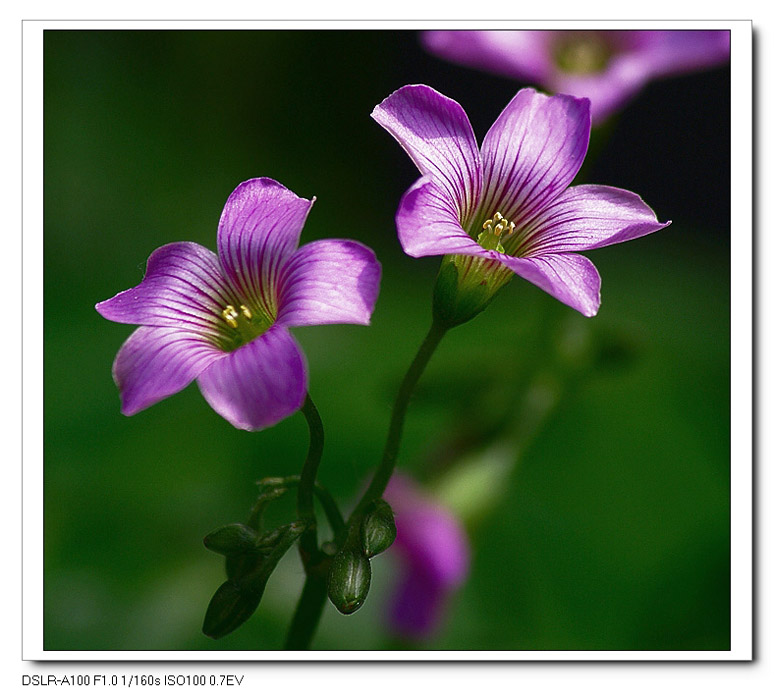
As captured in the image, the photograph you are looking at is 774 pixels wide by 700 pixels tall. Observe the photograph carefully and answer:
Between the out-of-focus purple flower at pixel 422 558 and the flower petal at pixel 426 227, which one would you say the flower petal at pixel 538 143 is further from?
the out-of-focus purple flower at pixel 422 558

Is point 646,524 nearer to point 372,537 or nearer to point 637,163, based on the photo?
point 637,163

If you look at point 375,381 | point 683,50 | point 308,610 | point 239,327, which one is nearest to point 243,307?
point 239,327

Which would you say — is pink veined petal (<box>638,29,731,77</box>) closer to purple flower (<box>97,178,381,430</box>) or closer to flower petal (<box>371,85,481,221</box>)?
flower petal (<box>371,85,481,221</box>)

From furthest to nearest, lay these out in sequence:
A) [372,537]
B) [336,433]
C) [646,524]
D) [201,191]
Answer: [201,191], [336,433], [646,524], [372,537]

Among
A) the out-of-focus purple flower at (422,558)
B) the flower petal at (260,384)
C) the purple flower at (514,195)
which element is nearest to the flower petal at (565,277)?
the purple flower at (514,195)

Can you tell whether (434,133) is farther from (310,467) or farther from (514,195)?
(310,467)

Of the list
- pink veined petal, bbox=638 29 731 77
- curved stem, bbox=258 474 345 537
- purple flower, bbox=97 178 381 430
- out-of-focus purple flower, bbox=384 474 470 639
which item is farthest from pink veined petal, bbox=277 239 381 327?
pink veined petal, bbox=638 29 731 77
